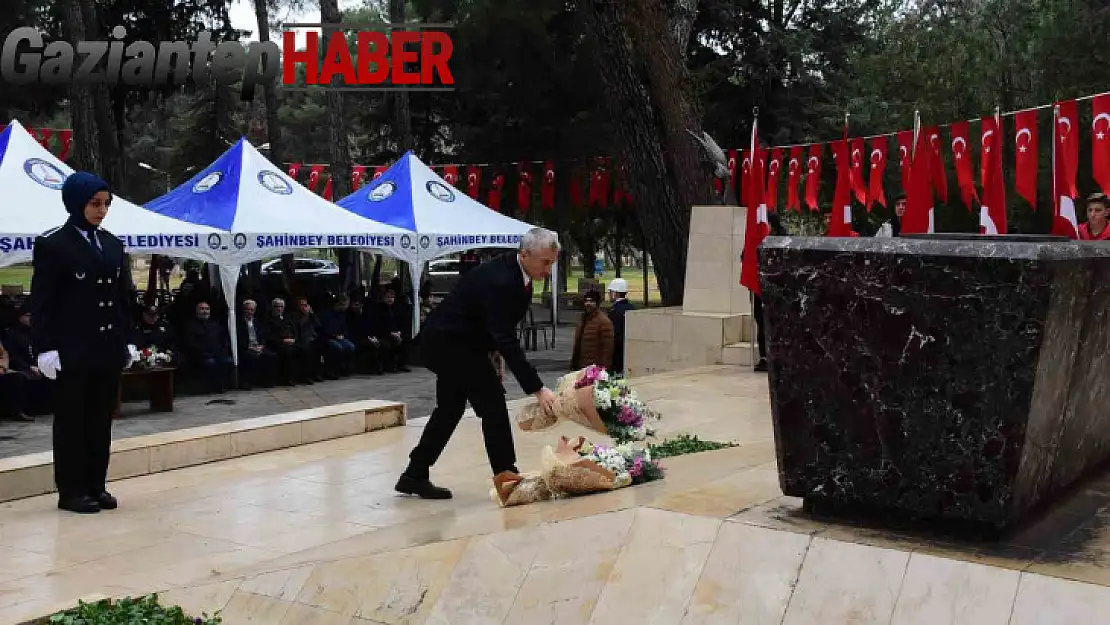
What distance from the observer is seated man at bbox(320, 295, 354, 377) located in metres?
16.1

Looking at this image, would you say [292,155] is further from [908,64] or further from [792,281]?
[792,281]

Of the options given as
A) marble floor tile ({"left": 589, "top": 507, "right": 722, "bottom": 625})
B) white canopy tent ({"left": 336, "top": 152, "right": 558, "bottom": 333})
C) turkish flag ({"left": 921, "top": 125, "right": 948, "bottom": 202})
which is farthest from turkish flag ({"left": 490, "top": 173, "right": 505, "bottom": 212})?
marble floor tile ({"left": 589, "top": 507, "right": 722, "bottom": 625})

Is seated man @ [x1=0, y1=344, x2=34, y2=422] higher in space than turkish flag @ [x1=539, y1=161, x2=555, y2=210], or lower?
lower

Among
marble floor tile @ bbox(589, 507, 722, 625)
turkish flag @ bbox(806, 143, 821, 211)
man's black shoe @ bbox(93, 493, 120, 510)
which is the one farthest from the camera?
turkish flag @ bbox(806, 143, 821, 211)

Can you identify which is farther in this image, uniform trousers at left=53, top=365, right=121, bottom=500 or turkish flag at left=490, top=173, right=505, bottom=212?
turkish flag at left=490, top=173, right=505, bottom=212

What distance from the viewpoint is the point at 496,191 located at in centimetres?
2450

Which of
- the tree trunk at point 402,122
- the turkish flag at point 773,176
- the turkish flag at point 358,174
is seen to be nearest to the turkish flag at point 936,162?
the turkish flag at point 773,176

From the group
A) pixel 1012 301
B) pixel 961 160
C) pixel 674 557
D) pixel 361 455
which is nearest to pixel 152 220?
pixel 361 455

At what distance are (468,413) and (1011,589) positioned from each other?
733cm

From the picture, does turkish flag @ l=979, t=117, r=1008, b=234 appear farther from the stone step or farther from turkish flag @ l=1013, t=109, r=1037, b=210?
the stone step

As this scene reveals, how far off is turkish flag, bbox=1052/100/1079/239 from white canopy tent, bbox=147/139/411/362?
9.11 m

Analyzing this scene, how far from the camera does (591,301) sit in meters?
12.7

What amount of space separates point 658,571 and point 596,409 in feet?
6.15

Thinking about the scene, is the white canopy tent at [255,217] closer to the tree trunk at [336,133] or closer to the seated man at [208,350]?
the seated man at [208,350]
